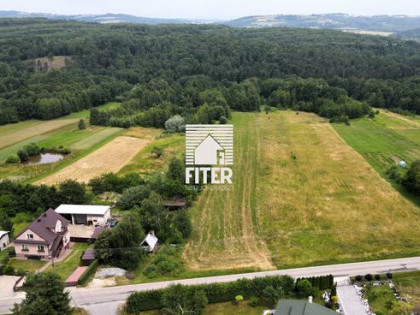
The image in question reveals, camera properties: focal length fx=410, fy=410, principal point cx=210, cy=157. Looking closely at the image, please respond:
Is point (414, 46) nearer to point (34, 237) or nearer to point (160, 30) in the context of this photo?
point (160, 30)

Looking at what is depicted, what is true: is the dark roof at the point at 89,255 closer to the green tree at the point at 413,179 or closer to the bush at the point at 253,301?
the bush at the point at 253,301

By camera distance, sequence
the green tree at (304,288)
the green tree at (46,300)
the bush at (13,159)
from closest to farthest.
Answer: the green tree at (46,300), the green tree at (304,288), the bush at (13,159)

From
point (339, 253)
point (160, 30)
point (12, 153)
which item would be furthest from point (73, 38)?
point (339, 253)

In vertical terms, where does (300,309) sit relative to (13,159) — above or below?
above

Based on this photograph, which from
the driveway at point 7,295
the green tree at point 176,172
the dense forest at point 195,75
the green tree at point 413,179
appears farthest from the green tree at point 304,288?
the dense forest at point 195,75

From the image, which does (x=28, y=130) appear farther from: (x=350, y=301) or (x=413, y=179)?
(x=350, y=301)

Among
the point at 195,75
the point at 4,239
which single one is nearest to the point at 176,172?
the point at 4,239

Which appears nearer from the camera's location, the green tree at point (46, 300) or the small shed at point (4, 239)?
the green tree at point (46, 300)
